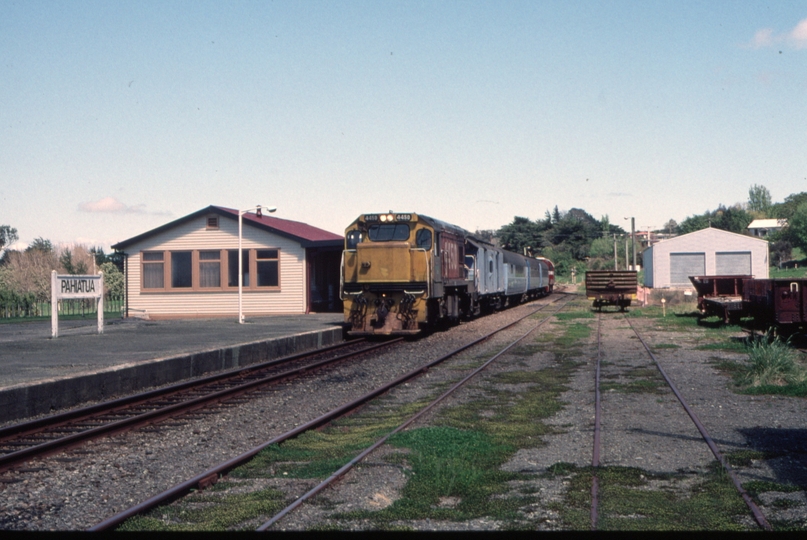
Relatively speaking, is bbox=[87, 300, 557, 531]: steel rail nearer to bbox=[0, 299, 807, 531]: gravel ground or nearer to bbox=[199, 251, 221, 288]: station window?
bbox=[0, 299, 807, 531]: gravel ground

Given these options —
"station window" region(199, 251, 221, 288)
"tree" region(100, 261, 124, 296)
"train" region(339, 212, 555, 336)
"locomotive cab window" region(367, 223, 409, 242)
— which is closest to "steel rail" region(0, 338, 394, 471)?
"train" region(339, 212, 555, 336)

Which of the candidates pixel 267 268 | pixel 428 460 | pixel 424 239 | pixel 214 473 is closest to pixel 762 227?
pixel 267 268

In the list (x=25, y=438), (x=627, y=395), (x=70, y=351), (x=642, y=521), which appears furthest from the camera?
(x=70, y=351)

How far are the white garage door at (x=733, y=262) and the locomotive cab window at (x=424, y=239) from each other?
117 ft

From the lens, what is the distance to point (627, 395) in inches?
415

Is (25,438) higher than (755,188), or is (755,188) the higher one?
(755,188)

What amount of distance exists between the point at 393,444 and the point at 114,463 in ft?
8.85

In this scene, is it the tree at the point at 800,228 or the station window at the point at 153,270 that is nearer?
the station window at the point at 153,270

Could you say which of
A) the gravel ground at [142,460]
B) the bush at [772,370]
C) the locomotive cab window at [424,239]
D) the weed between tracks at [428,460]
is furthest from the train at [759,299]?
the gravel ground at [142,460]

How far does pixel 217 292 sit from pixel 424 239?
537 inches

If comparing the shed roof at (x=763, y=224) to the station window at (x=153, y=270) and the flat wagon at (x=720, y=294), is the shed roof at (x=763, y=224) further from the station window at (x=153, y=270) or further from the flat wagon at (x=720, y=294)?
the station window at (x=153, y=270)

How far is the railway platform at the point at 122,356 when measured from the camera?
407 inches
